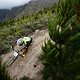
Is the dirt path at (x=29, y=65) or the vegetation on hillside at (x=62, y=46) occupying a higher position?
the vegetation on hillside at (x=62, y=46)

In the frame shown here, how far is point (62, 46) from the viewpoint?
1088 centimetres

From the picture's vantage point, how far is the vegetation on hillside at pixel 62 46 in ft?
34.6

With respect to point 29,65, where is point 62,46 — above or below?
above

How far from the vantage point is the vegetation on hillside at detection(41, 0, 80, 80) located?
34.6 feet

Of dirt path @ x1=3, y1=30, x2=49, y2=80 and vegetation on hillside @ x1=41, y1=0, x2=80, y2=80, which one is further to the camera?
dirt path @ x1=3, y1=30, x2=49, y2=80

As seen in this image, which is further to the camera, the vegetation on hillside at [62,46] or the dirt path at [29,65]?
the dirt path at [29,65]

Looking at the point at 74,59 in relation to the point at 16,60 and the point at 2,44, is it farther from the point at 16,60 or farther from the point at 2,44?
the point at 2,44

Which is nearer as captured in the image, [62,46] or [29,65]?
[62,46]

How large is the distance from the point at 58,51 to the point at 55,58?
26 centimetres

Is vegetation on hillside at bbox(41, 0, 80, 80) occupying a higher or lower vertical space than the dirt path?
higher

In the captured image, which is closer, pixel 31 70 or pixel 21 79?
pixel 21 79

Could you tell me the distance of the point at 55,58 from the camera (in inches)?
423

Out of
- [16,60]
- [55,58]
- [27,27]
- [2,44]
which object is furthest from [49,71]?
[27,27]

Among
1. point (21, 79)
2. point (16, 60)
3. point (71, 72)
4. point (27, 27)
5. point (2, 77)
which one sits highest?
point (2, 77)
